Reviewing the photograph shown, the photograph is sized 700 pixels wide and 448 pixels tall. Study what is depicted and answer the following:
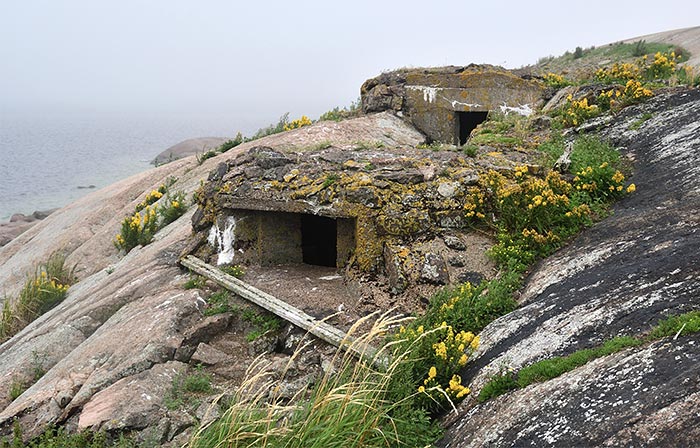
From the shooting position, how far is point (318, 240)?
9.98m

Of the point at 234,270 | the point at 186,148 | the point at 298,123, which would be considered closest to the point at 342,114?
the point at 298,123

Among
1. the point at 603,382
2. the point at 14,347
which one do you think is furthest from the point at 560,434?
the point at 14,347

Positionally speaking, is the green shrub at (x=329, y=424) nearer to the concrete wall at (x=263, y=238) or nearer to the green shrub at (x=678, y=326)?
the green shrub at (x=678, y=326)

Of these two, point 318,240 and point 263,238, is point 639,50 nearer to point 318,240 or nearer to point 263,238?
point 318,240

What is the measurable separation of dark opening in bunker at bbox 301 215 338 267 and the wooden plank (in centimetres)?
176

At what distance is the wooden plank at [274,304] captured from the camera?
6.65 metres

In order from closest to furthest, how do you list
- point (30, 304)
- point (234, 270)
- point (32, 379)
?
1. point (32, 379)
2. point (234, 270)
3. point (30, 304)

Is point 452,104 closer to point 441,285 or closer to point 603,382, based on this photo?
point 441,285

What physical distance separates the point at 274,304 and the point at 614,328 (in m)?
4.06

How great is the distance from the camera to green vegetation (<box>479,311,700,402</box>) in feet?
13.6

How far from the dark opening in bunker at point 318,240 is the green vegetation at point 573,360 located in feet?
17.0

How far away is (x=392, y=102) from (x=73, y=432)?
12944 millimetres

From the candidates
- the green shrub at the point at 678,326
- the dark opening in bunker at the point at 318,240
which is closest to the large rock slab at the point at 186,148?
the dark opening in bunker at the point at 318,240

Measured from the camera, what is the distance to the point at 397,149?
1017 centimetres
